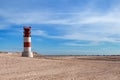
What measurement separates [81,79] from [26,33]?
1628 centimetres

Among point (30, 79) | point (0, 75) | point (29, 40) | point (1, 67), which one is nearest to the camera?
point (30, 79)

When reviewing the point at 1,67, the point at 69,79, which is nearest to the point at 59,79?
the point at 69,79

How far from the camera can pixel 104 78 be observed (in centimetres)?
1507

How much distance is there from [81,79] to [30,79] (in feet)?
8.30

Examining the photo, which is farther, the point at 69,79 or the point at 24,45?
the point at 24,45

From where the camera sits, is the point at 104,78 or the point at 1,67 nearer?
the point at 104,78

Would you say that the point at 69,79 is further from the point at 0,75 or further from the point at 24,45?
the point at 24,45

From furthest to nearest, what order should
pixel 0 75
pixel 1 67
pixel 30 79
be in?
pixel 1 67
pixel 0 75
pixel 30 79

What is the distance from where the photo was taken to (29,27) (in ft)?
98.6

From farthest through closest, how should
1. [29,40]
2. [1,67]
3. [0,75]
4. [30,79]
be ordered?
[29,40] < [1,67] < [0,75] < [30,79]

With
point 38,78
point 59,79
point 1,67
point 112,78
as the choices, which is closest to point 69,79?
point 59,79

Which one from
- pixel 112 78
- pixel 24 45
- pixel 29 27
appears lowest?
pixel 112 78

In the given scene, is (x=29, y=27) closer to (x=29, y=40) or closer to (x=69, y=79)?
(x=29, y=40)

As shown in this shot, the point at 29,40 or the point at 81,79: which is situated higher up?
the point at 29,40
